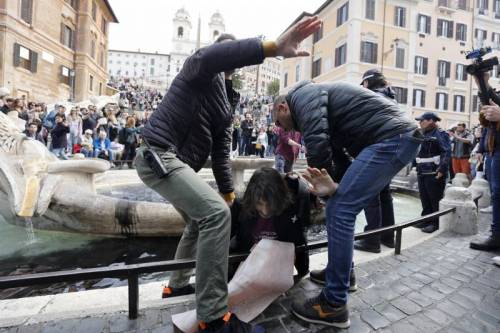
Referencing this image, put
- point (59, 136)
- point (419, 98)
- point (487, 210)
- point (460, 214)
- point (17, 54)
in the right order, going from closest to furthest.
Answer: point (460, 214) → point (487, 210) → point (59, 136) → point (17, 54) → point (419, 98)

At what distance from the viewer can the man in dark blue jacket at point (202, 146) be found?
1.83 meters

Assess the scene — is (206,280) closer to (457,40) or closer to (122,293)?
(122,293)

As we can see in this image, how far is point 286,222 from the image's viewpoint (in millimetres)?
2605

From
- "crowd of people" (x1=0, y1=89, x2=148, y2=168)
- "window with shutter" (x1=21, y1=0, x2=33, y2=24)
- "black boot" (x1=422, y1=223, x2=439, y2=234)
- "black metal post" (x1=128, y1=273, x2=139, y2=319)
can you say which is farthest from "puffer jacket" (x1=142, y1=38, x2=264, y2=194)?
"window with shutter" (x1=21, y1=0, x2=33, y2=24)

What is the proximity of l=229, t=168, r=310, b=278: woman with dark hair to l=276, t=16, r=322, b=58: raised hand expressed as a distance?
982 millimetres

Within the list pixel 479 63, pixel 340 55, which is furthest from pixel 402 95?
pixel 479 63

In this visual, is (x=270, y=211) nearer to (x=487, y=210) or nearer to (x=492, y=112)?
(x=492, y=112)

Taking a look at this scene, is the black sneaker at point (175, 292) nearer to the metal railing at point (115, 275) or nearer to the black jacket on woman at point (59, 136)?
the metal railing at point (115, 275)

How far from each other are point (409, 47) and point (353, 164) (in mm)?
31781

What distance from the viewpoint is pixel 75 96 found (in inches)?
1268

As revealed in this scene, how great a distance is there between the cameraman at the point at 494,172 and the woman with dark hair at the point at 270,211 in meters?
2.46

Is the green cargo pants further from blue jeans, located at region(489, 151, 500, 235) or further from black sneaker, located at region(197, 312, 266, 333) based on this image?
blue jeans, located at region(489, 151, 500, 235)

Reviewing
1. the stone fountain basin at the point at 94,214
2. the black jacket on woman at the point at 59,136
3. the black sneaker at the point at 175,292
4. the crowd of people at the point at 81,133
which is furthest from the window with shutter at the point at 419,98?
the black sneaker at the point at 175,292

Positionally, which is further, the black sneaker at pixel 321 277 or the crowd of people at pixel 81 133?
the crowd of people at pixel 81 133
